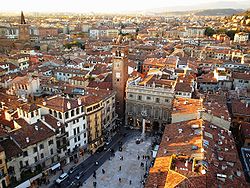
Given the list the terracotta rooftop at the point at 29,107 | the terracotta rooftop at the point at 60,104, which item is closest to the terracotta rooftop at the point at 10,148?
the terracotta rooftop at the point at 29,107

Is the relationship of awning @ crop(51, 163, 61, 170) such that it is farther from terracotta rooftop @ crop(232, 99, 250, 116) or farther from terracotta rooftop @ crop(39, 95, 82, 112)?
terracotta rooftop @ crop(232, 99, 250, 116)

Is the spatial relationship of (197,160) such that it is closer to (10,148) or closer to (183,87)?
(10,148)

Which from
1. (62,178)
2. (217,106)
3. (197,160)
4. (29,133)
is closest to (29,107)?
(29,133)

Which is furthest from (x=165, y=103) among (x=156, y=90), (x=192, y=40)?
(x=192, y=40)

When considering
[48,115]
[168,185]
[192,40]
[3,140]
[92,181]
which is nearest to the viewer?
[168,185]

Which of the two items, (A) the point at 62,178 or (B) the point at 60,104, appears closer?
(A) the point at 62,178

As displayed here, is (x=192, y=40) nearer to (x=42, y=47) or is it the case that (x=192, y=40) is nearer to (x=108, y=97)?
(x=42, y=47)

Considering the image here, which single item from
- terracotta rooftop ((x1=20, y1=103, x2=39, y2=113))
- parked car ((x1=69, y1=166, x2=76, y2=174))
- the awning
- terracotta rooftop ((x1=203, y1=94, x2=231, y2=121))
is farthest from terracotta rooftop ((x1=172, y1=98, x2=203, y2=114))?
terracotta rooftop ((x1=20, y1=103, x2=39, y2=113))

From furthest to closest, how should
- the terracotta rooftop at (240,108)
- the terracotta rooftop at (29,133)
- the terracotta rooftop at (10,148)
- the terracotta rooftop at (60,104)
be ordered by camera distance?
the terracotta rooftop at (240,108), the terracotta rooftop at (60,104), the terracotta rooftop at (29,133), the terracotta rooftop at (10,148)

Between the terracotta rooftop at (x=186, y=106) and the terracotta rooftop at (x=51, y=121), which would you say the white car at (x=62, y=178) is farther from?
the terracotta rooftop at (x=186, y=106)
